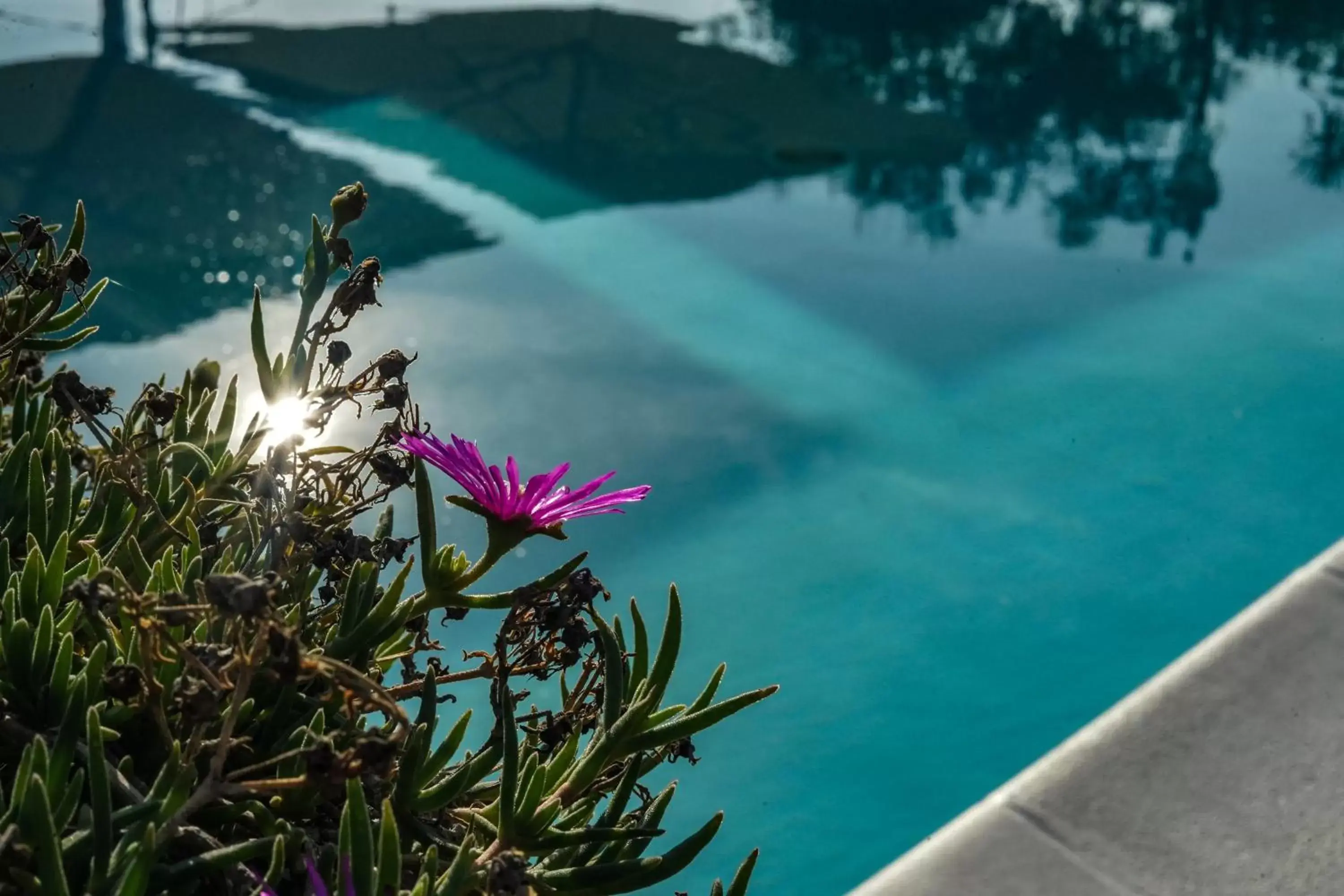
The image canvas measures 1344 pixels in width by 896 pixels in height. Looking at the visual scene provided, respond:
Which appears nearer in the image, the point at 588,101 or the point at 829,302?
the point at 829,302

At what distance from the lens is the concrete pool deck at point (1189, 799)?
5.91ft

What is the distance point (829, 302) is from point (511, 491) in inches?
163

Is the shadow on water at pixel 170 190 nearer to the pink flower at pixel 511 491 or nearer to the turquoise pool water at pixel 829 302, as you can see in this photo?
the turquoise pool water at pixel 829 302

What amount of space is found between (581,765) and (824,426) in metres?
3.23

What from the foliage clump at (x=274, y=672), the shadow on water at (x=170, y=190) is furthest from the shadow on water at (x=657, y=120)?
the foliage clump at (x=274, y=672)

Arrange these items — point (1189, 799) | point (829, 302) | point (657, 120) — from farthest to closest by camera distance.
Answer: point (657, 120)
point (829, 302)
point (1189, 799)

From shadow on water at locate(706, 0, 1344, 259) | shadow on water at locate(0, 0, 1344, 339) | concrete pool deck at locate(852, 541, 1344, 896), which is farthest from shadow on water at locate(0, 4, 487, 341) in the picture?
concrete pool deck at locate(852, 541, 1344, 896)

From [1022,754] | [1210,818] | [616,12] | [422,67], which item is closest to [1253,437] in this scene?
[1022,754]

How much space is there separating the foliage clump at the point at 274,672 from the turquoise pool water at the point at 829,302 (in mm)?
1751

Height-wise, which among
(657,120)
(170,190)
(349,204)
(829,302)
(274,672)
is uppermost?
(349,204)

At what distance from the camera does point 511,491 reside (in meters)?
0.72

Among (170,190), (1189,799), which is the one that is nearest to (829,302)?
(170,190)

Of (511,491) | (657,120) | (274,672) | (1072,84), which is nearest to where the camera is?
(274,672)

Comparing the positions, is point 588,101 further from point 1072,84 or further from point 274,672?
point 274,672
